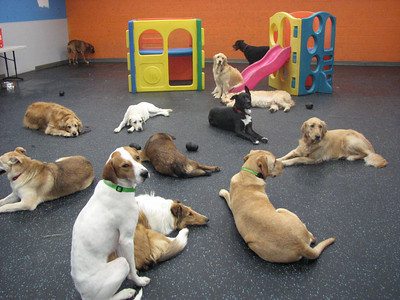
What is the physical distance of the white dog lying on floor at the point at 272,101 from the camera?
609cm

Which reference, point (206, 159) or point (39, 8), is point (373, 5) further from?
point (39, 8)

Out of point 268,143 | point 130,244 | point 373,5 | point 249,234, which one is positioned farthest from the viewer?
point 373,5

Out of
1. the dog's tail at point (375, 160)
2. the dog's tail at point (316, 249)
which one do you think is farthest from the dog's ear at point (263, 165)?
the dog's tail at point (375, 160)

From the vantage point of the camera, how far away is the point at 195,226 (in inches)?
117

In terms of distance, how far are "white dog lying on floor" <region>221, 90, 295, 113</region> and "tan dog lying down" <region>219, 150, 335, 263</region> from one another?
323 centimetres

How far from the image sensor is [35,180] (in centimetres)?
334

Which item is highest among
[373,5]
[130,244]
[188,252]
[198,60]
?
[373,5]

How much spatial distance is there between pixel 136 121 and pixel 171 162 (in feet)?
5.25

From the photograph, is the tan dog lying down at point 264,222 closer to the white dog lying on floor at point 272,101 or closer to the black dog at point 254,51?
the white dog lying on floor at point 272,101

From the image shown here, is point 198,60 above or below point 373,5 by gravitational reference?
below

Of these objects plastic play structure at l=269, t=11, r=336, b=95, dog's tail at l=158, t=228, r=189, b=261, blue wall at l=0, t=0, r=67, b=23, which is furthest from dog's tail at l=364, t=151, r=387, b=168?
blue wall at l=0, t=0, r=67, b=23

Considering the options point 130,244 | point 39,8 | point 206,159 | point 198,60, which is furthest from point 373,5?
point 130,244

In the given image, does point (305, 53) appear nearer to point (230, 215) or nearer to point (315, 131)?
point (315, 131)

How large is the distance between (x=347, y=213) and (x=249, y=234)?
38.4 inches
